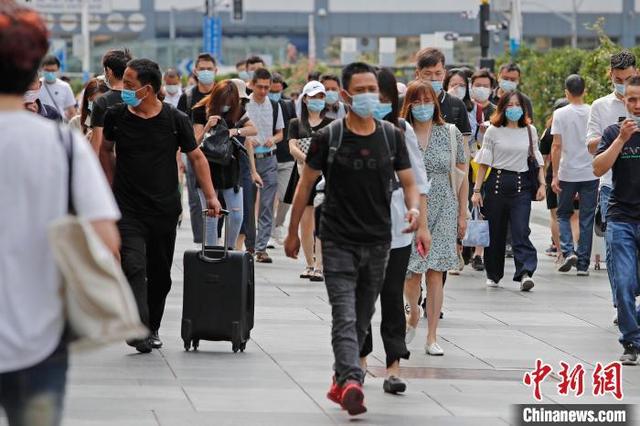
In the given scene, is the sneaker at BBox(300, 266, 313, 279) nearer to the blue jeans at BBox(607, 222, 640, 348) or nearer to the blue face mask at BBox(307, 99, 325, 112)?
the blue face mask at BBox(307, 99, 325, 112)

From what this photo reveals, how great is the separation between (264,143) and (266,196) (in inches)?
23.3

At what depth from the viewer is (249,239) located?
16.6m

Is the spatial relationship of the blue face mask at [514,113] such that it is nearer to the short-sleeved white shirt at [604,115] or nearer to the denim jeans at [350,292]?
the short-sleeved white shirt at [604,115]

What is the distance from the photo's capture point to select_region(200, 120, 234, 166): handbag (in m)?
14.6

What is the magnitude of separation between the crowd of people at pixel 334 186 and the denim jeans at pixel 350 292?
10 millimetres

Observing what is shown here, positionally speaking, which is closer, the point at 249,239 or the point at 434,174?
the point at 434,174

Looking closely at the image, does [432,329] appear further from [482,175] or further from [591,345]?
[482,175]

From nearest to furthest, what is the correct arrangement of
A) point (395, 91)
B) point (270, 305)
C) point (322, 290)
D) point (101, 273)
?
point (101, 273), point (395, 91), point (270, 305), point (322, 290)

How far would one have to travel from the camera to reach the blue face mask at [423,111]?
34.4 feet

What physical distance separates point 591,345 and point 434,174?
62.7 inches

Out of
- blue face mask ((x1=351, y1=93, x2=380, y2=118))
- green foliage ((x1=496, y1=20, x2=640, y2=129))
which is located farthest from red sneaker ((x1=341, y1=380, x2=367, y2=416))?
green foliage ((x1=496, y1=20, x2=640, y2=129))

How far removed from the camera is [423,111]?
34.4 feet

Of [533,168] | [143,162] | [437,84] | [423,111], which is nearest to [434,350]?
[423,111]

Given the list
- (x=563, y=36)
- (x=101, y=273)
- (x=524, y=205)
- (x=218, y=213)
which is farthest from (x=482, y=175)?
(x=563, y=36)
